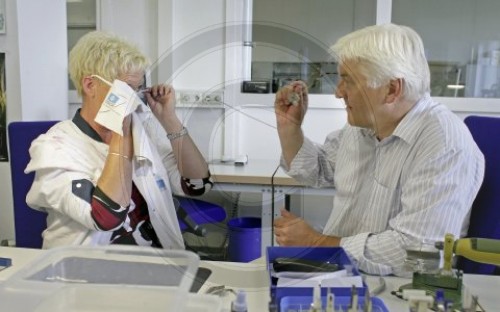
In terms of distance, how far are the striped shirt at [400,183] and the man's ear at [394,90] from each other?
0.19 ft

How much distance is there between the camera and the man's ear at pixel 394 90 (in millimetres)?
1104

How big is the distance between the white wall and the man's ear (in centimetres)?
136

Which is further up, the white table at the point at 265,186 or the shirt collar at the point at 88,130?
Result: the shirt collar at the point at 88,130

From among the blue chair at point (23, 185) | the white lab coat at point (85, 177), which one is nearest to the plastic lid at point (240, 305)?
the white lab coat at point (85, 177)

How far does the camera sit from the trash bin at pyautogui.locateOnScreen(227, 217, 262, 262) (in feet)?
2.97

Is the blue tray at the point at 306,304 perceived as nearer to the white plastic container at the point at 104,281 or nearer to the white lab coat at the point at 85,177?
the white plastic container at the point at 104,281

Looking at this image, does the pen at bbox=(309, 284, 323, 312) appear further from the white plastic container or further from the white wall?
the white wall

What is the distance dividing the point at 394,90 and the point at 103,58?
0.78 m

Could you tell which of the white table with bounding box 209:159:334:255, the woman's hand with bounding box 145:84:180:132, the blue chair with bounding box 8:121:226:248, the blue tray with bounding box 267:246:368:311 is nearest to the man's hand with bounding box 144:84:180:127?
the woman's hand with bounding box 145:84:180:132

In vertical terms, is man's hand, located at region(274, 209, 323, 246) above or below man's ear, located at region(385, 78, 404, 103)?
below

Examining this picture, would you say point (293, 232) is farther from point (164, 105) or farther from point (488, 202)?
point (488, 202)

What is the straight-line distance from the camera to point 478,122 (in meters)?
1.28

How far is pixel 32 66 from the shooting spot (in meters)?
1.79

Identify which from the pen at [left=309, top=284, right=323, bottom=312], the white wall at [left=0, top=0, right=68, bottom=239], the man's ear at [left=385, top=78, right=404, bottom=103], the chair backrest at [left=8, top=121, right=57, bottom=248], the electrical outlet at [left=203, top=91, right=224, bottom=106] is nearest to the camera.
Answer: the pen at [left=309, top=284, right=323, bottom=312]
